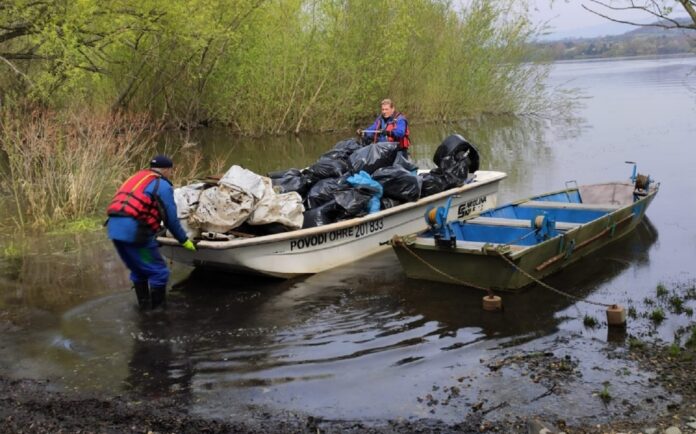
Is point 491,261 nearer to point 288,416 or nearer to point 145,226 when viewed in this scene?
point 288,416

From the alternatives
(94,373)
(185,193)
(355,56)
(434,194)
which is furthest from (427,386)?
(355,56)

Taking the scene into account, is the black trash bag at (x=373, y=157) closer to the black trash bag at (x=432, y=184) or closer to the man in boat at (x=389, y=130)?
the black trash bag at (x=432, y=184)

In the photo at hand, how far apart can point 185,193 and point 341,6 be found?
17418mm

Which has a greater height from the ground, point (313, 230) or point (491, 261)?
point (313, 230)

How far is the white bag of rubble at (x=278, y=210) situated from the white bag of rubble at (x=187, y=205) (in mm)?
588

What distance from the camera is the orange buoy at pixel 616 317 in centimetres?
632

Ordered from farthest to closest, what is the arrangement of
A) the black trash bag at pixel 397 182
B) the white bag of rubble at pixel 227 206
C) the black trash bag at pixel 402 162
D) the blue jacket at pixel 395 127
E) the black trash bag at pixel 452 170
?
the blue jacket at pixel 395 127, the black trash bag at pixel 452 170, the black trash bag at pixel 402 162, the black trash bag at pixel 397 182, the white bag of rubble at pixel 227 206

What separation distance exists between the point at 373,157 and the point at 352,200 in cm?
102

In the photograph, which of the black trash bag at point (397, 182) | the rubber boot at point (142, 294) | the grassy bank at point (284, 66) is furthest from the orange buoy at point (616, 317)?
the grassy bank at point (284, 66)

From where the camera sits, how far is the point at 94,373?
18.5ft

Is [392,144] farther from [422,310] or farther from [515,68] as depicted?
[515,68]

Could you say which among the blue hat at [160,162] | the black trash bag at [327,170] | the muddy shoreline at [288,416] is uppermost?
the blue hat at [160,162]

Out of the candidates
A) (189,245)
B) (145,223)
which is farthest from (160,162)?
(189,245)

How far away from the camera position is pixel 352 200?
8422mm
